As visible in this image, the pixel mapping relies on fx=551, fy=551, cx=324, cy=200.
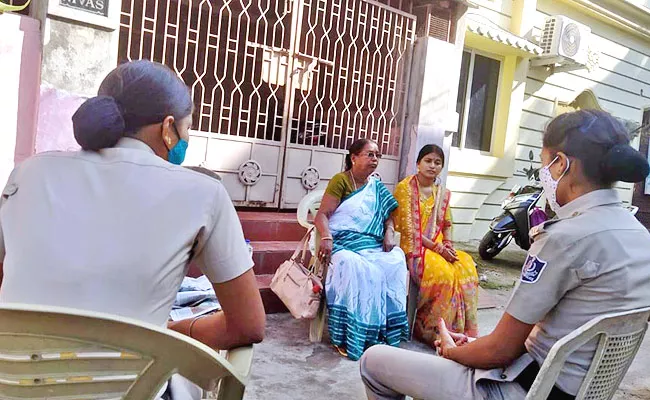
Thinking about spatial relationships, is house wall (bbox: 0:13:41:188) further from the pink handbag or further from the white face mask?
the white face mask

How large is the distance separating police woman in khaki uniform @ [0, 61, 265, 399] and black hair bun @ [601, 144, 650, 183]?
1077 mm

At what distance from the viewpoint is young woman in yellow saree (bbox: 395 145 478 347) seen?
3.65 meters

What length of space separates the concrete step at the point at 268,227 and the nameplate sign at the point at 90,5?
5.97 ft

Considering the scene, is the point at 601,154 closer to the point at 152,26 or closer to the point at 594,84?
the point at 152,26

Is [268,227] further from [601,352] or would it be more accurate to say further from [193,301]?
[601,352]

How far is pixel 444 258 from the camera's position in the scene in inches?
148

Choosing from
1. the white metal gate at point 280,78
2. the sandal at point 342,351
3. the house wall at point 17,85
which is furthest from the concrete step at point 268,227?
the house wall at point 17,85

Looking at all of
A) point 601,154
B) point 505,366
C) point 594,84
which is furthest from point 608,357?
point 594,84

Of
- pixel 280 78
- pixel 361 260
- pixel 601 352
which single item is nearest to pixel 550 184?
pixel 601 352

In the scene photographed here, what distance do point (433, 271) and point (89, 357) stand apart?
292cm

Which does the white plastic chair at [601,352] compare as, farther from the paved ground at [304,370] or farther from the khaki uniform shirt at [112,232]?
the paved ground at [304,370]

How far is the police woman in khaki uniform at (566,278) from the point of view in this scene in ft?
4.91

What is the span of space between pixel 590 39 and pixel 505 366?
26.4 ft

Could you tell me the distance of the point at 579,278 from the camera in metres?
1.49
